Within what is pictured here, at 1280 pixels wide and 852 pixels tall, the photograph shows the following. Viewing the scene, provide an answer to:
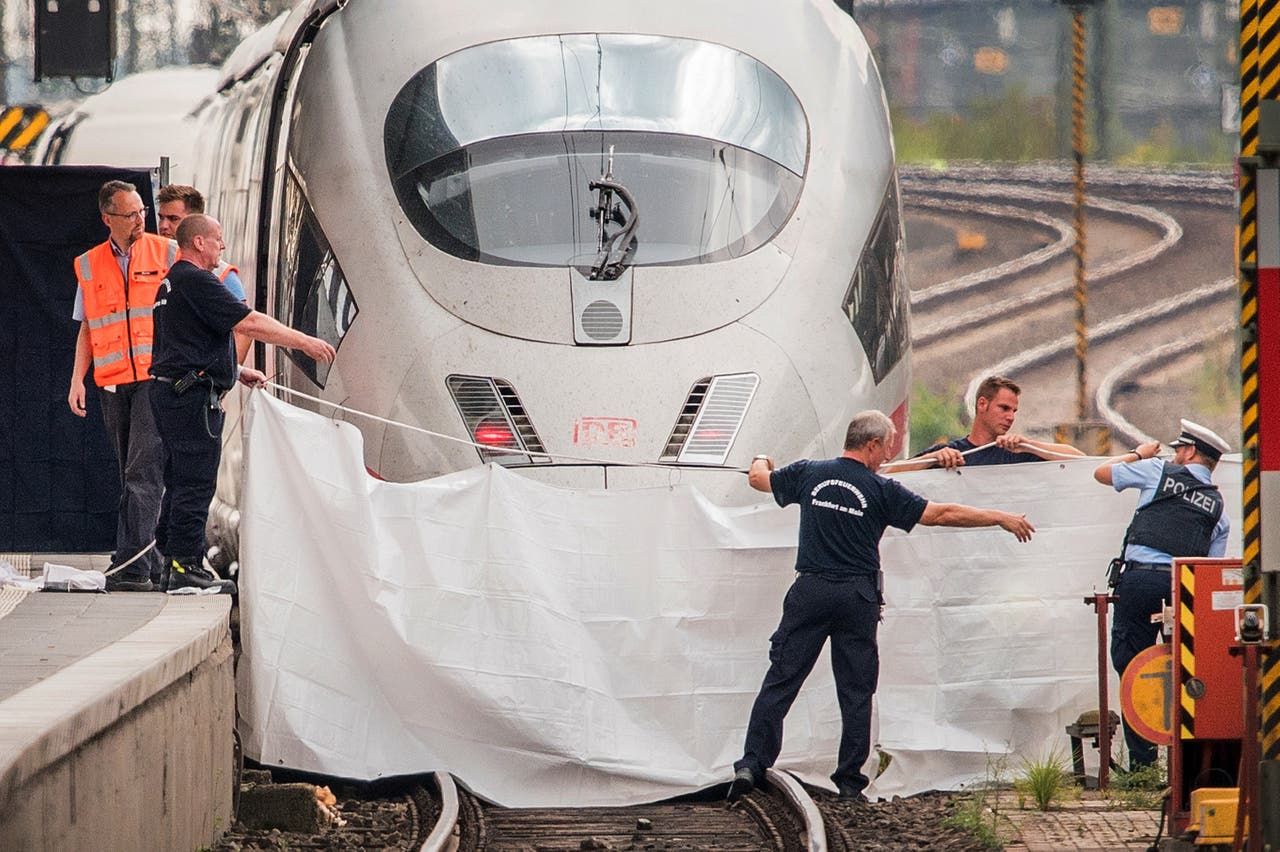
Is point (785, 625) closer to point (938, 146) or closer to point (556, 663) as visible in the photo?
point (556, 663)

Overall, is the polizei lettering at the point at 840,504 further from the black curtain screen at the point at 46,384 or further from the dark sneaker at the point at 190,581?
the black curtain screen at the point at 46,384

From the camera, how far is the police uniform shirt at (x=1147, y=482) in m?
10.3

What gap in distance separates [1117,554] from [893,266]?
90.4 inches

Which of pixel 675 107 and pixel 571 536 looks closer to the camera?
pixel 571 536

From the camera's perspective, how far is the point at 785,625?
9.98 m

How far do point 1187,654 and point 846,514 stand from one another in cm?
198

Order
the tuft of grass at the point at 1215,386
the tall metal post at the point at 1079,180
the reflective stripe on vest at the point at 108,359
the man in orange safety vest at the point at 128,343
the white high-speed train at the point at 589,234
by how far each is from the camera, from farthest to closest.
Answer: the tuft of grass at the point at 1215,386 → the tall metal post at the point at 1079,180 → the white high-speed train at the point at 589,234 → the reflective stripe on vest at the point at 108,359 → the man in orange safety vest at the point at 128,343

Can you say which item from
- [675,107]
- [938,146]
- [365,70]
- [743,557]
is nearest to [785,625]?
[743,557]

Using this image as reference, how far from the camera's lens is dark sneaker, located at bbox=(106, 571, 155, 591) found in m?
9.84

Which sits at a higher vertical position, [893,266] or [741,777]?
[893,266]

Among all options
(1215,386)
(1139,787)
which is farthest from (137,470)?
(1215,386)

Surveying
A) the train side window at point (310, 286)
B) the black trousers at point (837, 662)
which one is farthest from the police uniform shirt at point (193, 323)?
the black trousers at point (837, 662)

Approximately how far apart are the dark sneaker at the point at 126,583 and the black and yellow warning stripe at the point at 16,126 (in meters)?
7.25

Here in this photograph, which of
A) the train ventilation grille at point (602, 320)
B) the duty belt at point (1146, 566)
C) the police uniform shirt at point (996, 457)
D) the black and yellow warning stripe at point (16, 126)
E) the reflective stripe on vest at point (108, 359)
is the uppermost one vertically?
the black and yellow warning stripe at point (16, 126)
